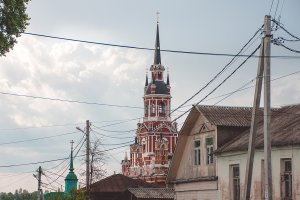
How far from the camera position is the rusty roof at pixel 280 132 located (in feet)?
91.5

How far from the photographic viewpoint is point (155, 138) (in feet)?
385

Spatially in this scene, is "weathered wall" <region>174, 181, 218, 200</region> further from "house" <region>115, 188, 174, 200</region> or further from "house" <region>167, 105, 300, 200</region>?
"house" <region>115, 188, 174, 200</region>

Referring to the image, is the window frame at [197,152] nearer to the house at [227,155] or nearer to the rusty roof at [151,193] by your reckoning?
the house at [227,155]

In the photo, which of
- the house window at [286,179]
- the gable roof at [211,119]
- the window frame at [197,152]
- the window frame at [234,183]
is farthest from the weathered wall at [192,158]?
the house window at [286,179]

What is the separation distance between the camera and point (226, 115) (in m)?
34.4

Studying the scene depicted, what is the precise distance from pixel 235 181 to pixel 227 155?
49.2 inches

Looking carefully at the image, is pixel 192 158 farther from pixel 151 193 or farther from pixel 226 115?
pixel 151 193

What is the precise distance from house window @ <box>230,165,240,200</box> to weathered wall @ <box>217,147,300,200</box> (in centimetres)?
19

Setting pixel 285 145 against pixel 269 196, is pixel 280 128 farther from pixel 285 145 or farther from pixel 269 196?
pixel 269 196

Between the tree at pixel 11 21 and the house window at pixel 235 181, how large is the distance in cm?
1428

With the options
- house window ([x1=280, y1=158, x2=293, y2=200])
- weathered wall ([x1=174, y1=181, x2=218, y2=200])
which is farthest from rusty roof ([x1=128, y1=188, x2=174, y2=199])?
house window ([x1=280, y1=158, x2=293, y2=200])

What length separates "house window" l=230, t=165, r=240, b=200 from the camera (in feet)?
103

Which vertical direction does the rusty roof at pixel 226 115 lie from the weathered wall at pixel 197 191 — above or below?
above

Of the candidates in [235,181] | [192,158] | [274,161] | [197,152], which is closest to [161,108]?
[192,158]
